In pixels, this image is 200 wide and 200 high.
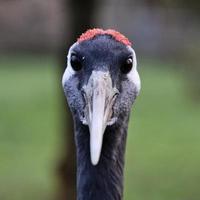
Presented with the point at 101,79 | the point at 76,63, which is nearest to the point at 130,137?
the point at 76,63

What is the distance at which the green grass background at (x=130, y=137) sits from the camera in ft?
37.1

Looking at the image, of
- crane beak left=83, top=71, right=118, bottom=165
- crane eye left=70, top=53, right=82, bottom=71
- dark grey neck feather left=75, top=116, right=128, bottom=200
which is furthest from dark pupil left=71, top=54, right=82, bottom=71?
dark grey neck feather left=75, top=116, right=128, bottom=200

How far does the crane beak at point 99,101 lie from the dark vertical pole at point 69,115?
3.07 metres

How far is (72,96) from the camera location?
440 centimetres

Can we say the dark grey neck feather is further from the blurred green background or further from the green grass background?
the green grass background

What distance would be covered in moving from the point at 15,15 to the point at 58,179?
10.5m

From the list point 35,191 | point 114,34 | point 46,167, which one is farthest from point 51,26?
point 114,34

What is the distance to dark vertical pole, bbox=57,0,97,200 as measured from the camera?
7312 millimetres

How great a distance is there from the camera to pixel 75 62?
438 centimetres

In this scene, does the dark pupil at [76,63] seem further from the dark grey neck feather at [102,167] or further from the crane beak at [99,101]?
the dark grey neck feather at [102,167]

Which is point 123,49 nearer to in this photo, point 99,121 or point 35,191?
point 99,121

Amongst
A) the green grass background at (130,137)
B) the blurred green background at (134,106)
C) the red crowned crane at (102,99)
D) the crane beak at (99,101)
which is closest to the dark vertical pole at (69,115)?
the blurred green background at (134,106)

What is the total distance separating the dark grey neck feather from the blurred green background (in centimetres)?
250

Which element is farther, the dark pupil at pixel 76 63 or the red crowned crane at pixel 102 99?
the dark pupil at pixel 76 63
